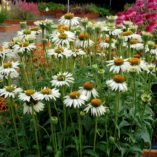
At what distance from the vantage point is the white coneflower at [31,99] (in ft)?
9.23

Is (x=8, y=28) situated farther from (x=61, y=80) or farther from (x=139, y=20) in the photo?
(x=61, y=80)

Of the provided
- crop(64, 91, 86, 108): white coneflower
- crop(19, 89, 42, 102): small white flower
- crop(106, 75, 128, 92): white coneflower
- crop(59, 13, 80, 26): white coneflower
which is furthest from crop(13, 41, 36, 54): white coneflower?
crop(106, 75, 128, 92): white coneflower

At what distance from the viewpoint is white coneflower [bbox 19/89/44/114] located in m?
2.81

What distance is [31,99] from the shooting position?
9.37 ft

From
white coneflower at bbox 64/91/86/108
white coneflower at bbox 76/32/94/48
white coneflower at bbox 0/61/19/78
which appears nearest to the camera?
white coneflower at bbox 64/91/86/108

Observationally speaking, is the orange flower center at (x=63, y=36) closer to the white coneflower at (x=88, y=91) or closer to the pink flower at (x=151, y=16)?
the white coneflower at (x=88, y=91)

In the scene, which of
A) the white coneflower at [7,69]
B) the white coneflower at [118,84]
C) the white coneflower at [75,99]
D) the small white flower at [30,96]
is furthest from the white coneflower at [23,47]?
the white coneflower at [118,84]

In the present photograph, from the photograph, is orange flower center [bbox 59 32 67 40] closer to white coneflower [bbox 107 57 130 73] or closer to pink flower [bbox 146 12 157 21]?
white coneflower [bbox 107 57 130 73]

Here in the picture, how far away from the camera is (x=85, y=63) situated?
3965mm

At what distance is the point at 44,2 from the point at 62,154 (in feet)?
47.2

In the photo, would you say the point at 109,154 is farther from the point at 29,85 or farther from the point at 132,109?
the point at 29,85

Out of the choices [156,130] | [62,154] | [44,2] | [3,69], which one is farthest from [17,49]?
[44,2]

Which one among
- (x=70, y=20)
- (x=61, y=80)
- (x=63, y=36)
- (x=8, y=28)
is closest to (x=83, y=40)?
(x=70, y=20)

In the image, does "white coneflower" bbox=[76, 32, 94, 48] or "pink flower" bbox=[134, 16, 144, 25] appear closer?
"white coneflower" bbox=[76, 32, 94, 48]
